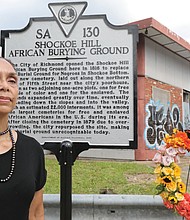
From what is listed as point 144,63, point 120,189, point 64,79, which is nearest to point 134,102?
point 64,79

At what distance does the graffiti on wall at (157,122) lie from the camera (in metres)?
9.98

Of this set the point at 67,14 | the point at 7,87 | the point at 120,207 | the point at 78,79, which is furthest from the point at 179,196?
the point at 67,14

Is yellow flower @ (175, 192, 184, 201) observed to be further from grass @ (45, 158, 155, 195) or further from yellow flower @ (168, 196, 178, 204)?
grass @ (45, 158, 155, 195)

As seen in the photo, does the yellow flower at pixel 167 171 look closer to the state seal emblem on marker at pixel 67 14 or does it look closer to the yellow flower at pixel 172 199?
the yellow flower at pixel 172 199

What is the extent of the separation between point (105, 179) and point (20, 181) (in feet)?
16.8

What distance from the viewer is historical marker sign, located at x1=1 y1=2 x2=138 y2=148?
2.93 meters

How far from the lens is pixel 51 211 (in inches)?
119

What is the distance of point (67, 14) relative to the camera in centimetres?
298

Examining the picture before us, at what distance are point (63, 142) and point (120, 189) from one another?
2.96m

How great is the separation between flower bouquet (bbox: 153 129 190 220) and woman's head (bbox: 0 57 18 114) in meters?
1.41

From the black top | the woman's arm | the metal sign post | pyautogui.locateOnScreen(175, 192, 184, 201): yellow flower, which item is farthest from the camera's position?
the metal sign post

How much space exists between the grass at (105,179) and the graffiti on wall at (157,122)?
2072 millimetres

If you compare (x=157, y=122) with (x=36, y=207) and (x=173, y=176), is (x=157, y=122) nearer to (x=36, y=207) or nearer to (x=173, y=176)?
(x=173, y=176)

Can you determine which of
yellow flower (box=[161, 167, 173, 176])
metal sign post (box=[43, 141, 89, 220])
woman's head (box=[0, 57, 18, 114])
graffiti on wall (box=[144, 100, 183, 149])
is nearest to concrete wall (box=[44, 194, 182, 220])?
metal sign post (box=[43, 141, 89, 220])
